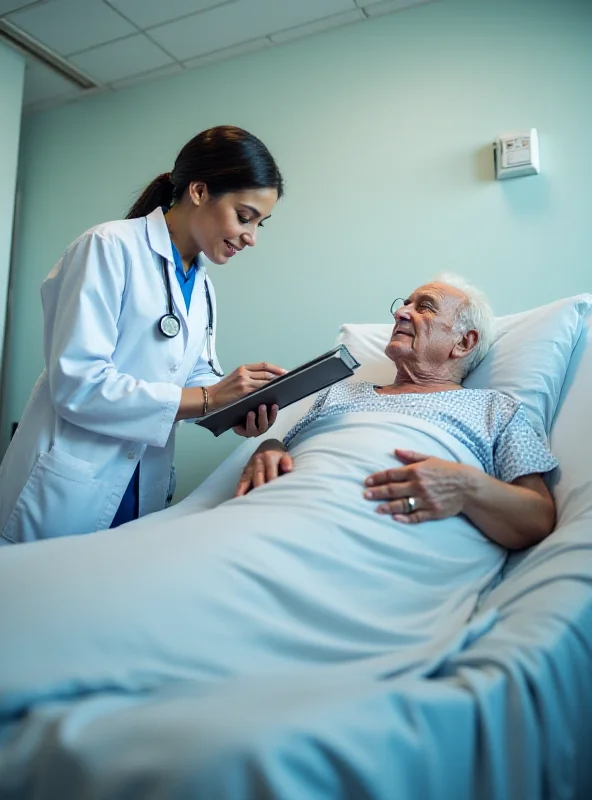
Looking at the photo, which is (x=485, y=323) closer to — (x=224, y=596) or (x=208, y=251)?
(x=208, y=251)

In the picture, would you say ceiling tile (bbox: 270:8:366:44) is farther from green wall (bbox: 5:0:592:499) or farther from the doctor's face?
the doctor's face

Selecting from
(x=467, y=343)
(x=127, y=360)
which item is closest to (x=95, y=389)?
(x=127, y=360)

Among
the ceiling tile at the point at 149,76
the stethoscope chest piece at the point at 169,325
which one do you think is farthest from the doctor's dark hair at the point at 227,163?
the ceiling tile at the point at 149,76

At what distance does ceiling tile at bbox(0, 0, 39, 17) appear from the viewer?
2338 mm

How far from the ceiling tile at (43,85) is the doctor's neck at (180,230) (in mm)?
1592

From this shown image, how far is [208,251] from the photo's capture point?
1.55 m

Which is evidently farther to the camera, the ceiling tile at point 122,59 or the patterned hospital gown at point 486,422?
the ceiling tile at point 122,59

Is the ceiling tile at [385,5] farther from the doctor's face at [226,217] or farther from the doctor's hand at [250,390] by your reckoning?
the doctor's hand at [250,390]

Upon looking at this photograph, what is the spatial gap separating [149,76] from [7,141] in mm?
624

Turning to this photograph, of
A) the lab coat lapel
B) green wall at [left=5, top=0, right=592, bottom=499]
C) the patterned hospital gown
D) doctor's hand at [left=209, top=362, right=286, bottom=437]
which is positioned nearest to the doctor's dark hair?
the lab coat lapel

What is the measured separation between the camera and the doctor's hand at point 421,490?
3.50 ft

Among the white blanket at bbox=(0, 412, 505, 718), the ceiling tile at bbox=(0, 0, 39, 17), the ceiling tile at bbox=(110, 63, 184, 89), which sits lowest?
the white blanket at bbox=(0, 412, 505, 718)

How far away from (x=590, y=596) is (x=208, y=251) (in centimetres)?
109

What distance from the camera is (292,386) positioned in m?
1.30
